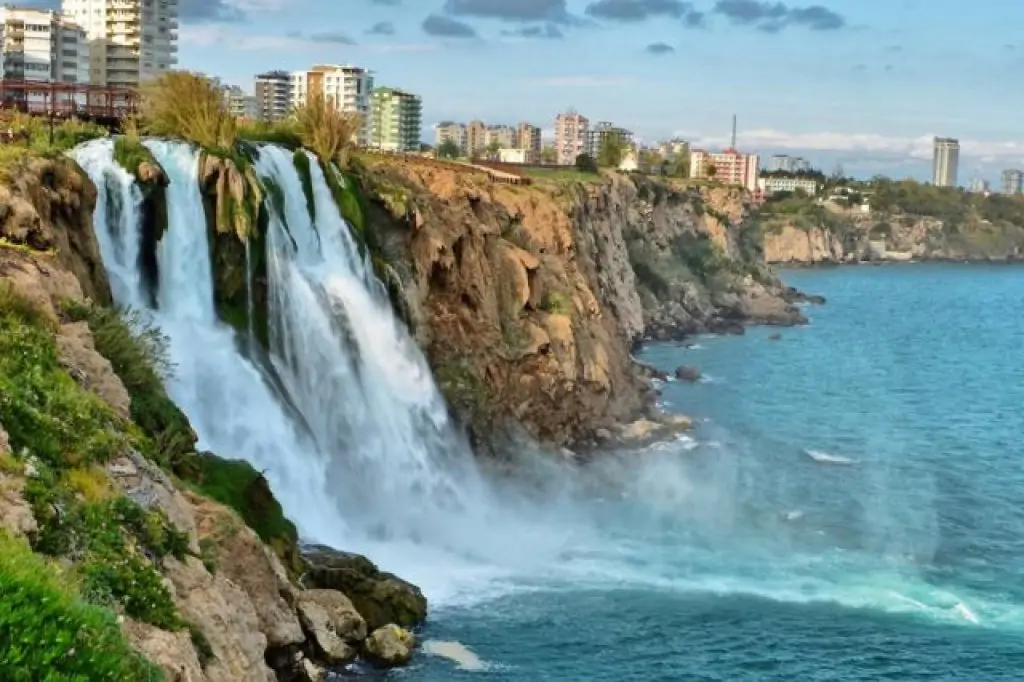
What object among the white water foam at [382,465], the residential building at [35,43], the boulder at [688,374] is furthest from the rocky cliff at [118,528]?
the residential building at [35,43]

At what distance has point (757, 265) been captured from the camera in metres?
123

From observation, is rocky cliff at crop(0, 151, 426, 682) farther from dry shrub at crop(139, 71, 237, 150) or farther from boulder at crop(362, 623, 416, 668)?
dry shrub at crop(139, 71, 237, 150)

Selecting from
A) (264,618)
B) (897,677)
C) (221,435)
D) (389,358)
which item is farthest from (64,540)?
(389,358)

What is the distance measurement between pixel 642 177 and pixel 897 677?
8972cm

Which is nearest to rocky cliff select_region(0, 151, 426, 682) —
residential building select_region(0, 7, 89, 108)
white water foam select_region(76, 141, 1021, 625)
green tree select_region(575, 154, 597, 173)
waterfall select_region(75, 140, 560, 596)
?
waterfall select_region(75, 140, 560, 596)

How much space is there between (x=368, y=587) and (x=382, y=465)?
11.4 m

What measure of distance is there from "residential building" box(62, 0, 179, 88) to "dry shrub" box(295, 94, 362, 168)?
86.3m

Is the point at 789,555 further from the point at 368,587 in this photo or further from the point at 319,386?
the point at 319,386

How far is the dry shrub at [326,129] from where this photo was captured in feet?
153

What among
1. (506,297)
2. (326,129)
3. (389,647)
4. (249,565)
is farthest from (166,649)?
(506,297)

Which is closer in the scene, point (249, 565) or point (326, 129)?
point (249, 565)

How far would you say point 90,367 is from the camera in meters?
20.0

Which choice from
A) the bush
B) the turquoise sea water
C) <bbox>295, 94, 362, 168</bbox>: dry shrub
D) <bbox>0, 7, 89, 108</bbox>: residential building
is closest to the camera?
the bush

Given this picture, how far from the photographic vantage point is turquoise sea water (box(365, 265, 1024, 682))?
1052 inches
